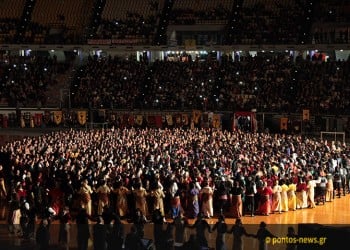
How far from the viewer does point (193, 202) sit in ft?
66.8

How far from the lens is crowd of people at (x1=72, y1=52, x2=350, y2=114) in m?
40.3

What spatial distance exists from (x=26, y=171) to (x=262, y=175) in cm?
778

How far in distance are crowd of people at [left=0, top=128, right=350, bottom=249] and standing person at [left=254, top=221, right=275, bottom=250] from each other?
3.24 metres

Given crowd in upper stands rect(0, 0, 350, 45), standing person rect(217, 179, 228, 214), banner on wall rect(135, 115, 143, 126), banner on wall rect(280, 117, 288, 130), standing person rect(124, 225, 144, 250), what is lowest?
standing person rect(124, 225, 144, 250)

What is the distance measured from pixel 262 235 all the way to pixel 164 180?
25.7 feet

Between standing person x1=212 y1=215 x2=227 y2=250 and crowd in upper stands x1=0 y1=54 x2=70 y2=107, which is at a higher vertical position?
crowd in upper stands x1=0 y1=54 x2=70 y2=107

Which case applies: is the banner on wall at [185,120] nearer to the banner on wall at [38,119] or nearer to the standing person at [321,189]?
the banner on wall at [38,119]

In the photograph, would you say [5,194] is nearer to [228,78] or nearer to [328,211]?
[328,211]

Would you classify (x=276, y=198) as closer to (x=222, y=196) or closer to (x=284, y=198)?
A: (x=284, y=198)

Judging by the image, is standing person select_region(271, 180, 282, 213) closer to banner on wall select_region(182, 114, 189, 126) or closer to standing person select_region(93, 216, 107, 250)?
standing person select_region(93, 216, 107, 250)

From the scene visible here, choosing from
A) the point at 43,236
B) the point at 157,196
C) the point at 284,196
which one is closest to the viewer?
the point at 43,236

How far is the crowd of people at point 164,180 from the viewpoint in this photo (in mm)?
19828

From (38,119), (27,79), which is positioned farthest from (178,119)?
(27,79)

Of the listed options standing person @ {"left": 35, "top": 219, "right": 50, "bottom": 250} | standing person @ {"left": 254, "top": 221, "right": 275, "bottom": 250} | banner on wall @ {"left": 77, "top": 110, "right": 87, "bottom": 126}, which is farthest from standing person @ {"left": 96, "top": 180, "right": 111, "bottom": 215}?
banner on wall @ {"left": 77, "top": 110, "right": 87, "bottom": 126}
